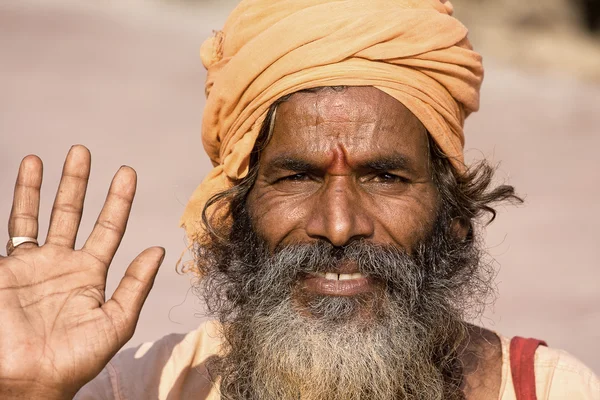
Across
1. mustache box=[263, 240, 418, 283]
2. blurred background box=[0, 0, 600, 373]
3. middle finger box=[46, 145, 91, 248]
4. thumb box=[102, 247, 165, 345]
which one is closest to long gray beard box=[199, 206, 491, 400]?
mustache box=[263, 240, 418, 283]

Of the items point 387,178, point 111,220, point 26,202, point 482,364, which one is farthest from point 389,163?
point 26,202

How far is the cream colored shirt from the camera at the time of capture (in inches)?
141

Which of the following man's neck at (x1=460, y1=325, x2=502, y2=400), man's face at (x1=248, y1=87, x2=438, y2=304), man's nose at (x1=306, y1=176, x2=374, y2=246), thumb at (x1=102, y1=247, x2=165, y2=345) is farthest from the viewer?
man's neck at (x1=460, y1=325, x2=502, y2=400)

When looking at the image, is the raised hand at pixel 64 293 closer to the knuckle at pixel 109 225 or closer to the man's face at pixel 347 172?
the knuckle at pixel 109 225

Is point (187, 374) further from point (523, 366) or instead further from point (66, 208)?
point (523, 366)

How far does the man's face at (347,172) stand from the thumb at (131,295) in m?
0.60

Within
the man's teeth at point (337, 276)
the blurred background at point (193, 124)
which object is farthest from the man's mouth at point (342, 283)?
the blurred background at point (193, 124)

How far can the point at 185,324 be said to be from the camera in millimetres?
8164

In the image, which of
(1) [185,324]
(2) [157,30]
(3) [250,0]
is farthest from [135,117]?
(3) [250,0]

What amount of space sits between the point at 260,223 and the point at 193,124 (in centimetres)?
1162

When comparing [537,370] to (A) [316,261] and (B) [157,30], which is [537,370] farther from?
(B) [157,30]

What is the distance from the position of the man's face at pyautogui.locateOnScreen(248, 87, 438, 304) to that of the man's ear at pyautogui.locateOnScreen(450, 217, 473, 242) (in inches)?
10.4

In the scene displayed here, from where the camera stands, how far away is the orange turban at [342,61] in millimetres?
3510

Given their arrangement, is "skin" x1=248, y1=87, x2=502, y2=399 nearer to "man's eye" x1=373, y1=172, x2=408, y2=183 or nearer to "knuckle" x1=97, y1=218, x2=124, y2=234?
"man's eye" x1=373, y1=172, x2=408, y2=183
